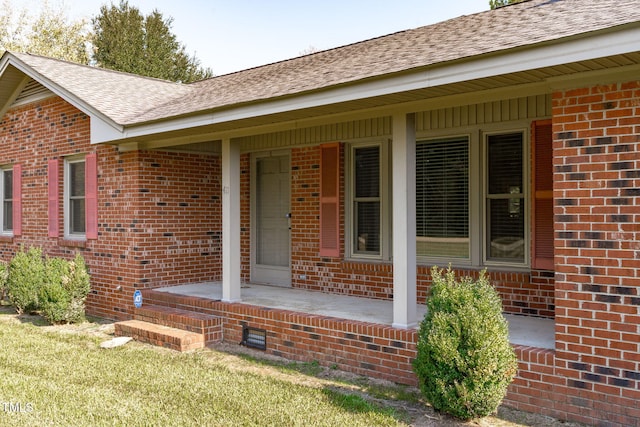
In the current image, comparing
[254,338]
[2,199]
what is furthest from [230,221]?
[2,199]

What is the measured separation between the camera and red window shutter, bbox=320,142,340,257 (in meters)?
7.94

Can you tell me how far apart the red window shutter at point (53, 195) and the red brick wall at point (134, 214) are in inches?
4.9

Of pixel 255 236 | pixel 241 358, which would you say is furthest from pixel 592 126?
pixel 255 236

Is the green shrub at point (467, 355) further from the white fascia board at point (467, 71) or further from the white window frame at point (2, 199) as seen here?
the white window frame at point (2, 199)

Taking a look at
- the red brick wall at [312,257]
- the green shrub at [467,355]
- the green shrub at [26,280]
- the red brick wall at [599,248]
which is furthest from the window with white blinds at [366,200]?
the green shrub at [26,280]

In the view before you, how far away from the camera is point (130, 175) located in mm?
8516

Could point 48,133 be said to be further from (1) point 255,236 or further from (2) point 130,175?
(1) point 255,236

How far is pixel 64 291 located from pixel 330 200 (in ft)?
13.3

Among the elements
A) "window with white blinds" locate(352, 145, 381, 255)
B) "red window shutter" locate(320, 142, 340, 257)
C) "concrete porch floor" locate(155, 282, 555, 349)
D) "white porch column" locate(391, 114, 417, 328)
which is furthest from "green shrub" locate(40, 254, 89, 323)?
"white porch column" locate(391, 114, 417, 328)

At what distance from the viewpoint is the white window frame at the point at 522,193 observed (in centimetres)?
625

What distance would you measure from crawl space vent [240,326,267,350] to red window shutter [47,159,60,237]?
4.72 meters

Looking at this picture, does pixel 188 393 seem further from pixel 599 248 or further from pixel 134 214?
pixel 134 214

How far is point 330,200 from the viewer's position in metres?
8.02

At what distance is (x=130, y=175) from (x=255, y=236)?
219 cm
